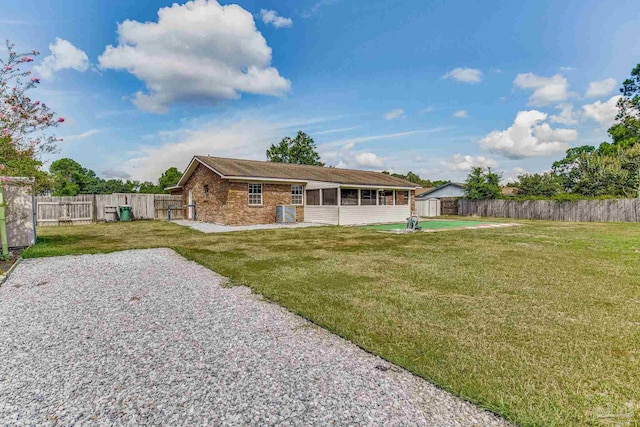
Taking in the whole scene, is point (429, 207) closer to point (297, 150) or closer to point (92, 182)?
point (297, 150)

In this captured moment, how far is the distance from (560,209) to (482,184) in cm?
665

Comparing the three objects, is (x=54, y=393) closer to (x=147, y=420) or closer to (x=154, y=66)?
A: (x=147, y=420)

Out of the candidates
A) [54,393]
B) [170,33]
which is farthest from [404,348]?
[170,33]

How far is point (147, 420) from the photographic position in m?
2.03

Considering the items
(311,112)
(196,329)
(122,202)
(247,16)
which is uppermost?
(247,16)

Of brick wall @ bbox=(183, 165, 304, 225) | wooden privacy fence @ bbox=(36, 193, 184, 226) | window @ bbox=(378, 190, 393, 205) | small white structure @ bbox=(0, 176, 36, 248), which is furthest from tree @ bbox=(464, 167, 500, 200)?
small white structure @ bbox=(0, 176, 36, 248)

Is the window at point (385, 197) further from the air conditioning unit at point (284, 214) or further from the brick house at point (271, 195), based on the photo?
the air conditioning unit at point (284, 214)

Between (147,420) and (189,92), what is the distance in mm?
17564

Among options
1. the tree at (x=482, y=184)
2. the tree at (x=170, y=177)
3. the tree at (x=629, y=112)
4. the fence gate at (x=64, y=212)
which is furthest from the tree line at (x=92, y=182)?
the tree at (x=629, y=112)

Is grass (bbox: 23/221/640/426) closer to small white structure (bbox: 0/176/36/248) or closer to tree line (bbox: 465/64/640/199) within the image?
small white structure (bbox: 0/176/36/248)

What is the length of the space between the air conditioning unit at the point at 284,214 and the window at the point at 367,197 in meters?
5.18

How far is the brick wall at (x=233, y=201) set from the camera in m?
16.5

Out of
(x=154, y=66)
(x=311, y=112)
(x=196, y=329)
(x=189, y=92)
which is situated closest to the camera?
(x=196, y=329)

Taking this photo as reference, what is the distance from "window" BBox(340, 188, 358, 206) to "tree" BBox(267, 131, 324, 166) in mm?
27846
